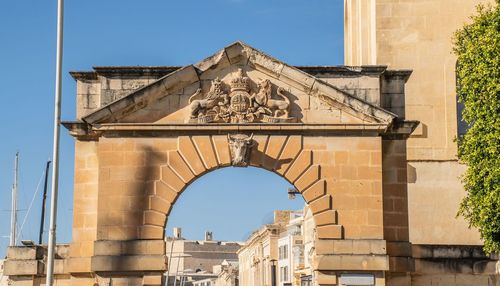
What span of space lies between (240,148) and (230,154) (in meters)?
0.31

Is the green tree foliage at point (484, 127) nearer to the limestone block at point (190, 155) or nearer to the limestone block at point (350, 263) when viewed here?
the limestone block at point (350, 263)

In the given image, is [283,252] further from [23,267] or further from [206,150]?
[206,150]

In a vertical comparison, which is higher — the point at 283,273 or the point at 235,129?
the point at 235,129

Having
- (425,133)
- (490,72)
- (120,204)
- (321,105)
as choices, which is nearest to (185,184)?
(120,204)

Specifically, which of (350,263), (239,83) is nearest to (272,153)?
(239,83)

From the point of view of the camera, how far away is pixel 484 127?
2414cm

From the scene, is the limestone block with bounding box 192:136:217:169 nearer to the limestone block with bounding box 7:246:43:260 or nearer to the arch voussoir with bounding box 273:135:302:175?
the arch voussoir with bounding box 273:135:302:175

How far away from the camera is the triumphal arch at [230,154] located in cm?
2266

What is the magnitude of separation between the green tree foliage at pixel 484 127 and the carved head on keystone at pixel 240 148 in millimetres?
5690

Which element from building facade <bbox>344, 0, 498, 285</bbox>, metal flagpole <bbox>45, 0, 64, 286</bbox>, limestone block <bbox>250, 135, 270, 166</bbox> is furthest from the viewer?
building facade <bbox>344, 0, 498, 285</bbox>

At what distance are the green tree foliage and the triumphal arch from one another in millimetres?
2178

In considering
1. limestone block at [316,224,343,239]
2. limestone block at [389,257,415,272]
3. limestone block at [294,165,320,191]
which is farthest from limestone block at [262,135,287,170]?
limestone block at [389,257,415,272]

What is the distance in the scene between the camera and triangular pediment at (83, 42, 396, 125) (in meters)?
23.0

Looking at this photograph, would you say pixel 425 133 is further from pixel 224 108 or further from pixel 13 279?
pixel 13 279
